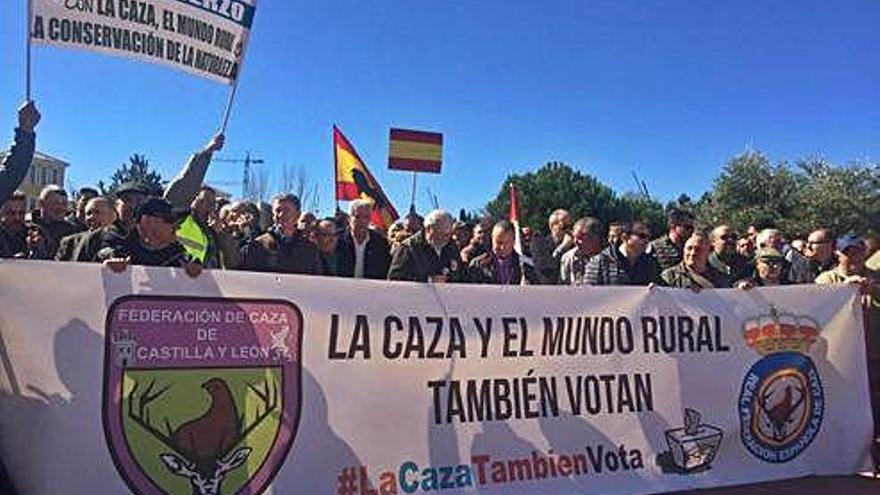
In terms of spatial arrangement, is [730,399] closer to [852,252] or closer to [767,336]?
[767,336]

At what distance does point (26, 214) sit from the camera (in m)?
6.55

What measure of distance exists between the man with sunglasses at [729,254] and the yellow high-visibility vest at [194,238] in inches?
170

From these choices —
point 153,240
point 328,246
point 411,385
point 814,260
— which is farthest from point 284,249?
point 814,260

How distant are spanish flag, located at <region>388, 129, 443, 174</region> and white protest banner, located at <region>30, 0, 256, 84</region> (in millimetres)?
3609

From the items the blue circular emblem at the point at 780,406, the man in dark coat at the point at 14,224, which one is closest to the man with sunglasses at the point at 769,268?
the blue circular emblem at the point at 780,406

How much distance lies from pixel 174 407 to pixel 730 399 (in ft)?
12.9

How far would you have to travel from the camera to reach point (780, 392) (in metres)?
6.71

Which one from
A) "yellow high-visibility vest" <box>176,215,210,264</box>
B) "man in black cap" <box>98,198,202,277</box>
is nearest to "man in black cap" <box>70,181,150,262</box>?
"man in black cap" <box>98,198,202,277</box>

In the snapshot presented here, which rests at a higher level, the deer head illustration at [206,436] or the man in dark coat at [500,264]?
the man in dark coat at [500,264]

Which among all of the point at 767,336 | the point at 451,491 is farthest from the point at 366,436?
the point at 767,336

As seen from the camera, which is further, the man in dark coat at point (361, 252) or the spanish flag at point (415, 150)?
the spanish flag at point (415, 150)

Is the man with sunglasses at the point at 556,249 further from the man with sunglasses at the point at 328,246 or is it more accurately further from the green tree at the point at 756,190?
the green tree at the point at 756,190

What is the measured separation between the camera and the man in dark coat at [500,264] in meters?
7.17

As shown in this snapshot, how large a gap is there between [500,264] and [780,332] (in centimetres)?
219
